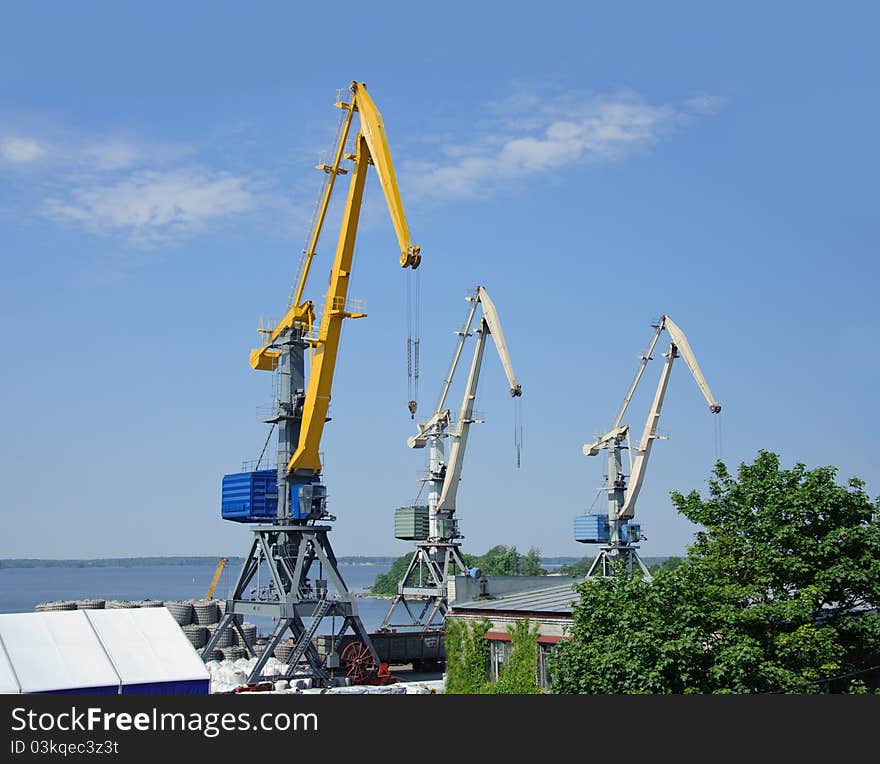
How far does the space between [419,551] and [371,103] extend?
30151 millimetres

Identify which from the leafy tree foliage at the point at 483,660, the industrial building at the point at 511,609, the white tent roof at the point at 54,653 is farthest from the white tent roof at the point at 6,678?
the leafy tree foliage at the point at 483,660

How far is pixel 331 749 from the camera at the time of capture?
48.5ft

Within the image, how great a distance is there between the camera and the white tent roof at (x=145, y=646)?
71.1 ft

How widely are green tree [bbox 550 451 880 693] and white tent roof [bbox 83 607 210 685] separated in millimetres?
8547

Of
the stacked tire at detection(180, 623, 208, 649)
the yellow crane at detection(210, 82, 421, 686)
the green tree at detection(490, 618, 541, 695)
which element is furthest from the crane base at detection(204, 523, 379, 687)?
the green tree at detection(490, 618, 541, 695)

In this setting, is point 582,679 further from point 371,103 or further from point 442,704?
point 371,103

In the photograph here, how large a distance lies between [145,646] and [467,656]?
46.9 feet

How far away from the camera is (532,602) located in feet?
111

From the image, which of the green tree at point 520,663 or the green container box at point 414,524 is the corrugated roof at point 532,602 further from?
the green container box at point 414,524

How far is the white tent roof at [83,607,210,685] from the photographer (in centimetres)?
2166

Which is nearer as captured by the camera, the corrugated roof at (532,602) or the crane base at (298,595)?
the corrugated roof at (532,602)

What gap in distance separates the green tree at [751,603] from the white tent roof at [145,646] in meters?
8.55

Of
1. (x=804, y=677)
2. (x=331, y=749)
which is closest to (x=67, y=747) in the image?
(x=331, y=749)

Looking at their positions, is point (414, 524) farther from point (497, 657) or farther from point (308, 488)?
point (497, 657)
